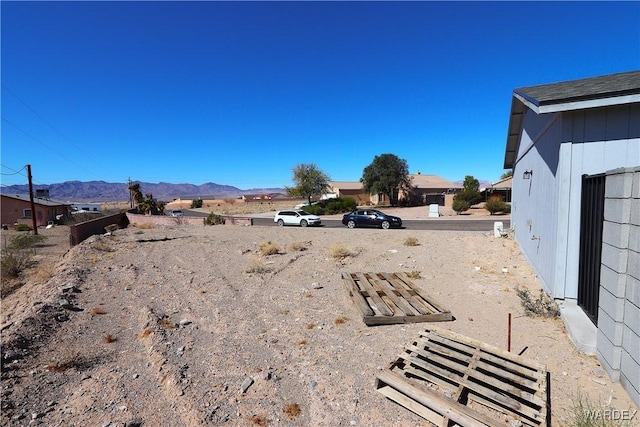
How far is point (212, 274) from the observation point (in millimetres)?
9820

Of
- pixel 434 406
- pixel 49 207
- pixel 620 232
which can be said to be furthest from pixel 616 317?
pixel 49 207

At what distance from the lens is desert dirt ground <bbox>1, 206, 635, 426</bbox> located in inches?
136

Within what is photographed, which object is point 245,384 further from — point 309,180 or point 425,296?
point 309,180

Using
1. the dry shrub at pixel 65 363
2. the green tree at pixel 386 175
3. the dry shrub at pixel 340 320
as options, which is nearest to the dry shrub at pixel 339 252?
the dry shrub at pixel 340 320

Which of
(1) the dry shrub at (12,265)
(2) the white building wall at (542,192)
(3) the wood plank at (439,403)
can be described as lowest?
(1) the dry shrub at (12,265)

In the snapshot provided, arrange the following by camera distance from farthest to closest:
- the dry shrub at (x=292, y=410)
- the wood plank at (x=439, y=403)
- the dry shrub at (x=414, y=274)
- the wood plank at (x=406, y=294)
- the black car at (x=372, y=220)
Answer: the black car at (x=372, y=220), the dry shrub at (x=414, y=274), the wood plank at (x=406, y=294), the dry shrub at (x=292, y=410), the wood plank at (x=439, y=403)

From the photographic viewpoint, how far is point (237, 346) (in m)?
4.97

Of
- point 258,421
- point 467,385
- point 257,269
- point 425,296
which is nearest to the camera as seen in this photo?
point 258,421

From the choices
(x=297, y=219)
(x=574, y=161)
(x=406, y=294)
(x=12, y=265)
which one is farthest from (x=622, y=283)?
(x=297, y=219)

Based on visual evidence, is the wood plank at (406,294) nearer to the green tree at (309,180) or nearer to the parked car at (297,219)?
the parked car at (297,219)

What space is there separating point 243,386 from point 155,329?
257 centimetres

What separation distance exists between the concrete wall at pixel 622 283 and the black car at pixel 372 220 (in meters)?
21.1

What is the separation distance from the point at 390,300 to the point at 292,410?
3.62 m

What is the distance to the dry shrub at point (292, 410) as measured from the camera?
132 inches
